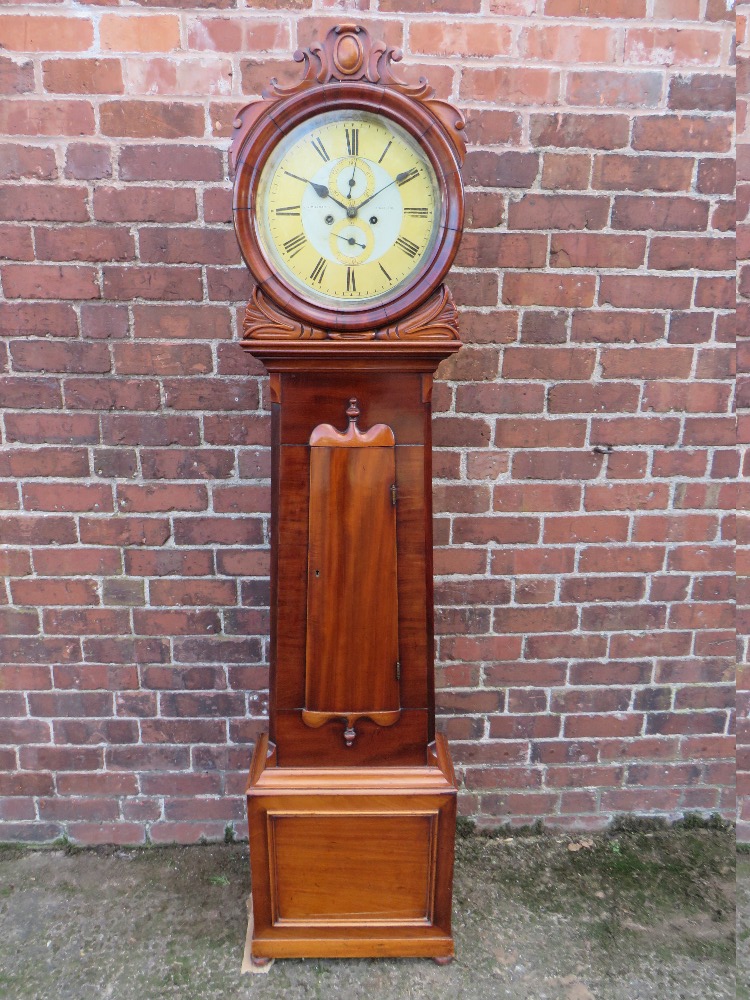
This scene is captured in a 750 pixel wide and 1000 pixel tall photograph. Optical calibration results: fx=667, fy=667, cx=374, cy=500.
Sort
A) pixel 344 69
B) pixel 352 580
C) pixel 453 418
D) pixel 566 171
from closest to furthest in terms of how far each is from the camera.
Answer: pixel 344 69 → pixel 352 580 → pixel 566 171 → pixel 453 418

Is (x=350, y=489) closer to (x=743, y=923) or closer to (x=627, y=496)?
(x=627, y=496)

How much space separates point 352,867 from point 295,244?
143cm

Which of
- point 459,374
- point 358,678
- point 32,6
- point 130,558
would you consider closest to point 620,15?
point 459,374

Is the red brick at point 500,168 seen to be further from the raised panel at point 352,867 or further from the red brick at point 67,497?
the raised panel at point 352,867

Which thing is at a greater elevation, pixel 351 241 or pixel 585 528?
pixel 351 241

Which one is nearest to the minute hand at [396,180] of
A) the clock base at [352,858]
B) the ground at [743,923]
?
the clock base at [352,858]

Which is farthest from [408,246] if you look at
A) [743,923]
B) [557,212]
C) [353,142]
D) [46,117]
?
[743,923]

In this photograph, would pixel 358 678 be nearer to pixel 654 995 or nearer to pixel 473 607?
pixel 473 607

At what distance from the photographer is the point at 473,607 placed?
6.37 ft

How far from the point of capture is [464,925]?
1765 millimetres

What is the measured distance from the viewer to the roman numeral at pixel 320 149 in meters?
1.31

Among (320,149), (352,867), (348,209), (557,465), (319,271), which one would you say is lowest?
(352,867)

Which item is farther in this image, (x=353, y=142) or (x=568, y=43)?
(x=568, y=43)

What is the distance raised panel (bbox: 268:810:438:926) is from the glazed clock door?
24 cm
